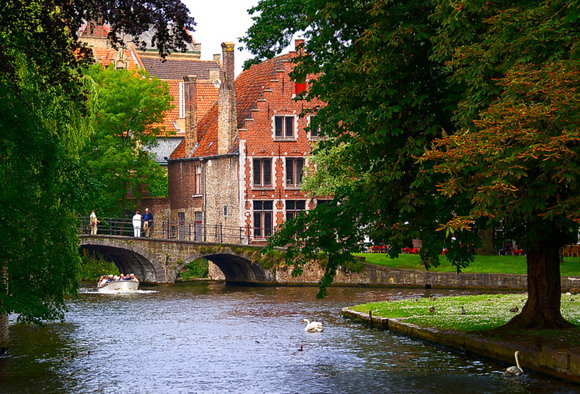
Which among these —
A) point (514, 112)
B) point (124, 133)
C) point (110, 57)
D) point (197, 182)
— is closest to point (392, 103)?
point (514, 112)

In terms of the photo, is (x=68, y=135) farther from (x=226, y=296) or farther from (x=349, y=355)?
(x=226, y=296)

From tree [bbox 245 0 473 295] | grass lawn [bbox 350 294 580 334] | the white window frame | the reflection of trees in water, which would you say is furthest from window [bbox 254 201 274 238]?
tree [bbox 245 0 473 295]

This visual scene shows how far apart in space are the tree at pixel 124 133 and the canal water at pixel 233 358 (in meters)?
23.1

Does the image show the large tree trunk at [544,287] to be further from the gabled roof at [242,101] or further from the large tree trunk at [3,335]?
the gabled roof at [242,101]

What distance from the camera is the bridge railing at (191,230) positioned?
55188 millimetres

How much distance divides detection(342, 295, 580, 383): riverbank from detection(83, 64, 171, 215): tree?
29.6 metres

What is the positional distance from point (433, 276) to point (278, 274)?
8534 millimetres

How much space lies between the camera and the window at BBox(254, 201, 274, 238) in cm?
5678

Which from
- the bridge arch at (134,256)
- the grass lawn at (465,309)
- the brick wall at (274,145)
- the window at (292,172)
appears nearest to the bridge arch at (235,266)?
the bridge arch at (134,256)

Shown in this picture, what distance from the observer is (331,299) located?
131 ft

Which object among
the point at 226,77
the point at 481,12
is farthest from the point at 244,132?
the point at 481,12

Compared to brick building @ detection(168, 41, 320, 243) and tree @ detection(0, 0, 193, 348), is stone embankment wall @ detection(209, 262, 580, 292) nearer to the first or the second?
brick building @ detection(168, 41, 320, 243)

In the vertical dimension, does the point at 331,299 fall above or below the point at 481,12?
below

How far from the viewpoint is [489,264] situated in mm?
47031
